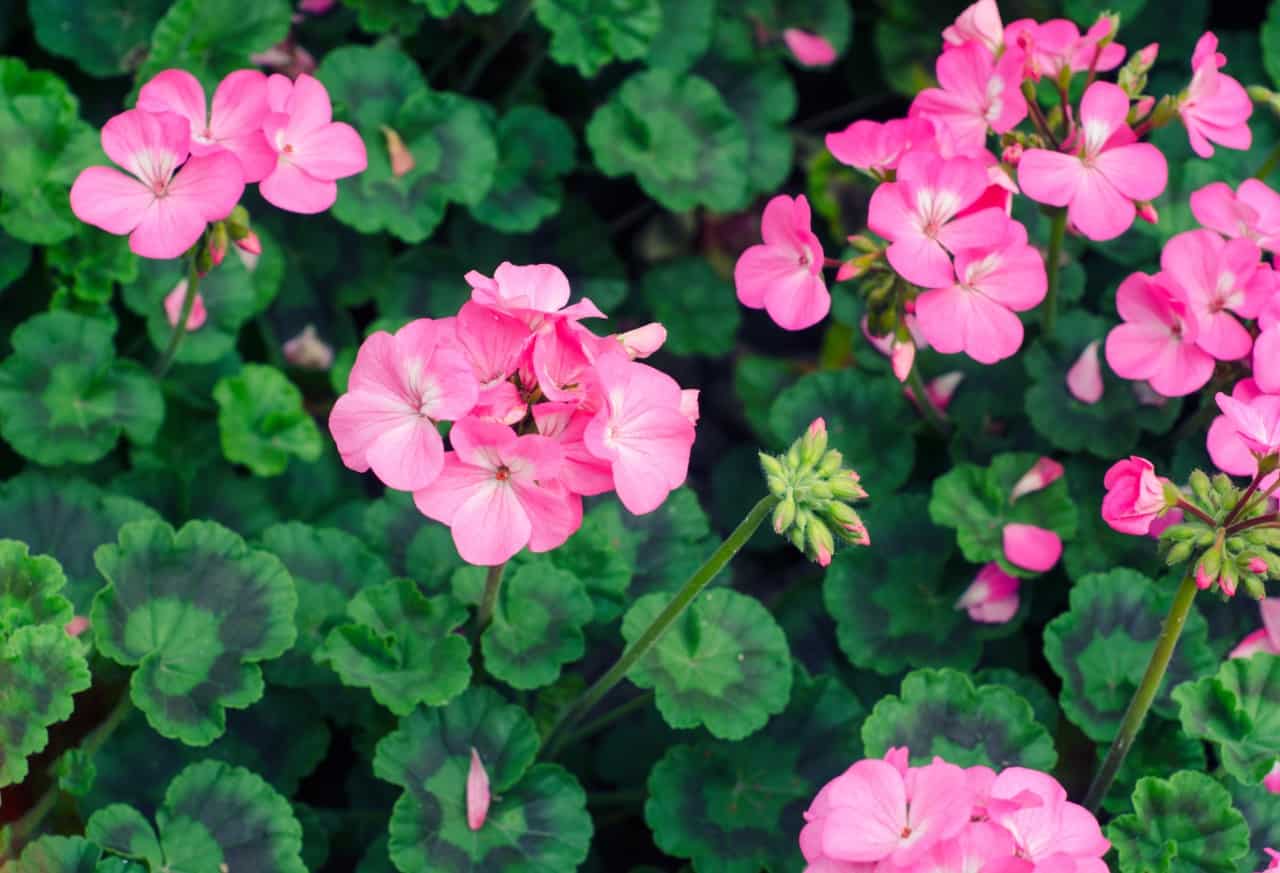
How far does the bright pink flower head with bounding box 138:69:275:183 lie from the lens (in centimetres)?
228

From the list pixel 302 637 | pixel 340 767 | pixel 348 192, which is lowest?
pixel 340 767

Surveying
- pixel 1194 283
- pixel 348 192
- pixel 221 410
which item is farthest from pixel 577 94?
pixel 1194 283

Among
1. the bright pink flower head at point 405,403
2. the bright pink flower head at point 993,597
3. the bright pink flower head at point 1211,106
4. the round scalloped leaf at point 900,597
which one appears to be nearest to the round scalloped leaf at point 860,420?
the round scalloped leaf at point 900,597

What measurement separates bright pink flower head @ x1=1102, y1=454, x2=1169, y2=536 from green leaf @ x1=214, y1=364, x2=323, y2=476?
1.58 meters

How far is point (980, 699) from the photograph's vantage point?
248cm

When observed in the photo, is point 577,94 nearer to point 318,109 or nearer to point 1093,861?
point 318,109

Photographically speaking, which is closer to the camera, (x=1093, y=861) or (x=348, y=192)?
(x=1093, y=861)

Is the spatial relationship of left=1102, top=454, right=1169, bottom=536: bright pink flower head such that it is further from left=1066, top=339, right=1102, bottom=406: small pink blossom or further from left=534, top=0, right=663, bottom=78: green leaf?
left=534, top=0, right=663, bottom=78: green leaf

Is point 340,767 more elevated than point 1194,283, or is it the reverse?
point 1194,283

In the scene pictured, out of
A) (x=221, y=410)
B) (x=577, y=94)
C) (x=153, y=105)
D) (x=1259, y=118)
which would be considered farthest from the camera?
(x=577, y=94)

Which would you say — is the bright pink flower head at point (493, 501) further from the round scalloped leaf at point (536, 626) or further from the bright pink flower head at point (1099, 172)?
the bright pink flower head at point (1099, 172)

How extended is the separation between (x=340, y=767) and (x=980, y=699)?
136 cm

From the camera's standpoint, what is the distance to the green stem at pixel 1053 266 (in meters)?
2.62

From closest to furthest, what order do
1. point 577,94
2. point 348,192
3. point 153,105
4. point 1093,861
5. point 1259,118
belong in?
point 1093,861, point 153,105, point 348,192, point 1259,118, point 577,94
